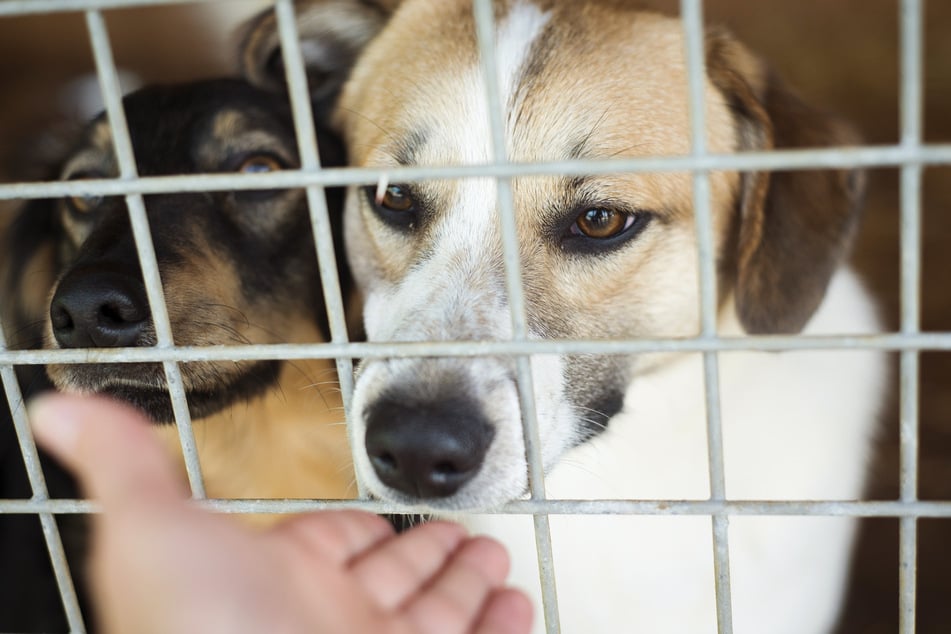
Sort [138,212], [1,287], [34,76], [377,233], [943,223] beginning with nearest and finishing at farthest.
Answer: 1. [138,212]
2. [377,233]
3. [1,287]
4. [943,223]
5. [34,76]

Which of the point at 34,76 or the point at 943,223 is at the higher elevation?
the point at 34,76

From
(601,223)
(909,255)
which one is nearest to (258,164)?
(601,223)

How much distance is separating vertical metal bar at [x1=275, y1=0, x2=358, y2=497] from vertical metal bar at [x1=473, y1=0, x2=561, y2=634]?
0.18m

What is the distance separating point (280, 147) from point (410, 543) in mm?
930

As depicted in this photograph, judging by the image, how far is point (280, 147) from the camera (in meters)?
1.64

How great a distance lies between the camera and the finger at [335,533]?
88cm

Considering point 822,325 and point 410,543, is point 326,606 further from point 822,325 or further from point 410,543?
point 822,325

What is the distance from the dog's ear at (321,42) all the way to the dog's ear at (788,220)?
77cm

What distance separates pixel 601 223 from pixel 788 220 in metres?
0.32

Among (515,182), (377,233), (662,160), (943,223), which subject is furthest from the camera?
(943,223)

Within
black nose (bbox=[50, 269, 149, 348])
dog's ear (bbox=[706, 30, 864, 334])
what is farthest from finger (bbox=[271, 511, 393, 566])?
dog's ear (bbox=[706, 30, 864, 334])

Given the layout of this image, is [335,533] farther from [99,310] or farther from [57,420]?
[99,310]

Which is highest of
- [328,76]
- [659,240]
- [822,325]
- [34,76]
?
[34,76]

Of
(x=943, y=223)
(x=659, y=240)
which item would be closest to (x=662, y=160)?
(x=659, y=240)
